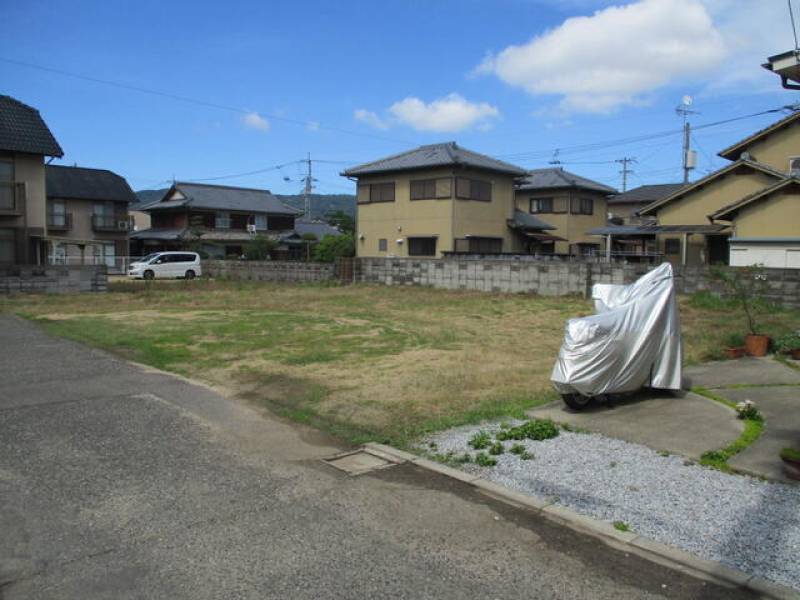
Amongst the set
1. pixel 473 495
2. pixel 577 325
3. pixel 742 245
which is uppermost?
pixel 742 245

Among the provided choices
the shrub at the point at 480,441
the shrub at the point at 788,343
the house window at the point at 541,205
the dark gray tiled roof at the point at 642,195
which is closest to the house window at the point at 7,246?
the shrub at the point at 480,441

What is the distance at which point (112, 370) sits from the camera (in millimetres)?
8617

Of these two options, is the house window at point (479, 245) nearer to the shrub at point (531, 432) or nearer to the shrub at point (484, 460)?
the shrub at point (531, 432)

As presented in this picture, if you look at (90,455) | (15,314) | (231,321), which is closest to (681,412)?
(90,455)

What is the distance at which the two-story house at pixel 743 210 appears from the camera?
20.1m

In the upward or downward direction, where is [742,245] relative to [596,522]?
upward

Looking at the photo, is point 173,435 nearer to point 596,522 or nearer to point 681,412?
point 596,522

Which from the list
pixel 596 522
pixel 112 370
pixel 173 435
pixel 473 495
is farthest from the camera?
pixel 112 370

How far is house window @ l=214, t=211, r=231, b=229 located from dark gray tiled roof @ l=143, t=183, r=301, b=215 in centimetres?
50

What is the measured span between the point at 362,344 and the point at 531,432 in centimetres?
576

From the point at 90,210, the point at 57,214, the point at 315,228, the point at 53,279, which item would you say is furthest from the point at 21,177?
the point at 315,228

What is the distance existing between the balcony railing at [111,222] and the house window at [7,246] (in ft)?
55.6

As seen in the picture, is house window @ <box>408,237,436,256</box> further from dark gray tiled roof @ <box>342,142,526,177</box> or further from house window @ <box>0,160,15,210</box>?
house window @ <box>0,160,15,210</box>

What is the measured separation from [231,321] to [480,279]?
10665 mm
